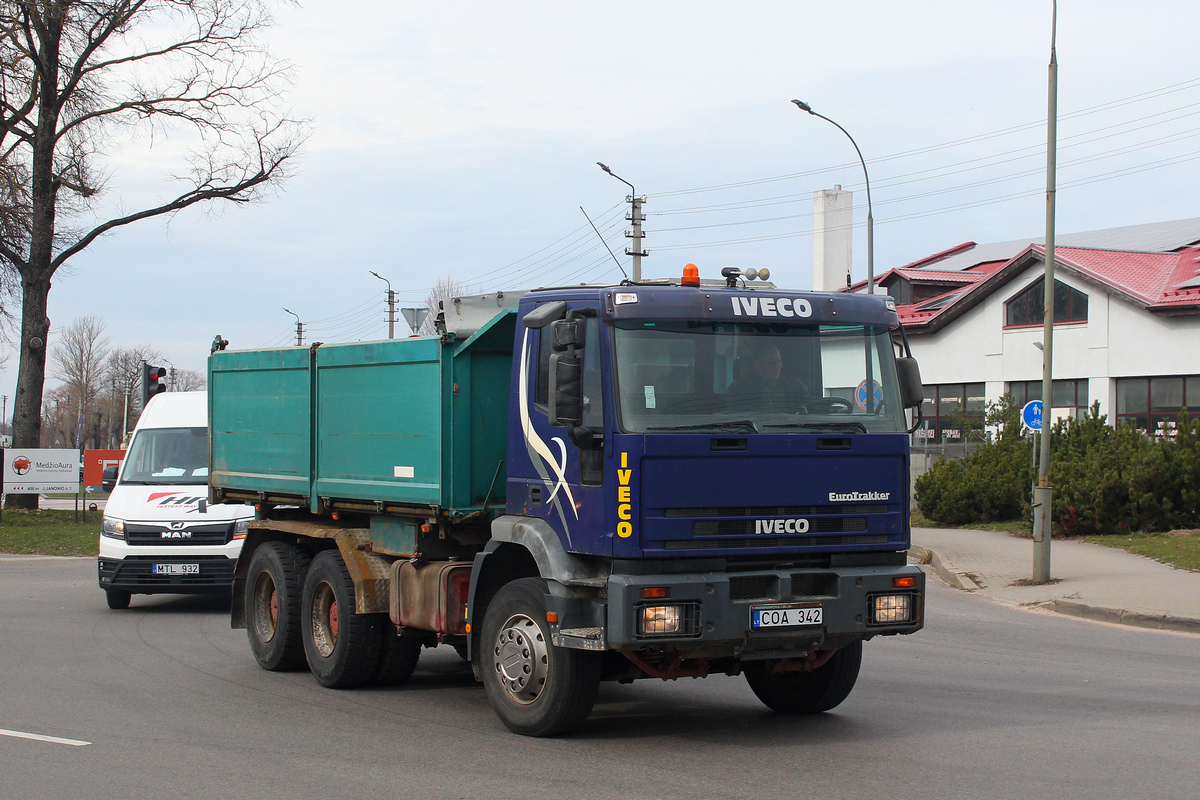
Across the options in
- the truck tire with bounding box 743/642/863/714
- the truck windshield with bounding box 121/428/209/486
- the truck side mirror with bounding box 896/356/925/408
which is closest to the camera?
the truck side mirror with bounding box 896/356/925/408

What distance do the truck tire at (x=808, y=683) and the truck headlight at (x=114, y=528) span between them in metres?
8.36

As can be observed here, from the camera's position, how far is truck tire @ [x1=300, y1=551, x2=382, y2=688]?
9156mm

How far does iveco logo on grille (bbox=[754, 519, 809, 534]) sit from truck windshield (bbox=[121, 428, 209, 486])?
374 inches

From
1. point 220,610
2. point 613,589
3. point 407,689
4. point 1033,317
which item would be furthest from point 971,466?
point 613,589

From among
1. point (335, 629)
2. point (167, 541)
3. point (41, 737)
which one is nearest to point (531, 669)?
point (335, 629)

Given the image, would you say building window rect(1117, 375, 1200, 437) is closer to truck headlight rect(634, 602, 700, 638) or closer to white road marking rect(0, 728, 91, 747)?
truck headlight rect(634, 602, 700, 638)

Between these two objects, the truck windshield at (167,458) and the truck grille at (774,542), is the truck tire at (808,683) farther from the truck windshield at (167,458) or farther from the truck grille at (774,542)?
the truck windshield at (167,458)

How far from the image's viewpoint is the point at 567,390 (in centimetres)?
689

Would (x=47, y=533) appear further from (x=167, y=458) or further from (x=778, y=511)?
(x=778, y=511)

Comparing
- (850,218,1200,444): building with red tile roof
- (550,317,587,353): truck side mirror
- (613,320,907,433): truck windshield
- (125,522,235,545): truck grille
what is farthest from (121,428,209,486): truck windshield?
(850,218,1200,444): building with red tile roof

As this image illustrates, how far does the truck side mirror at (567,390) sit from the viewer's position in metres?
6.88

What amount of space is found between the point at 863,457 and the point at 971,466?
2203 centimetres

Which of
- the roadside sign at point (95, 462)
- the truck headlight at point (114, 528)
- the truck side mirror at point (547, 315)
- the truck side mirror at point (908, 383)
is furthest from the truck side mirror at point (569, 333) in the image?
the roadside sign at point (95, 462)

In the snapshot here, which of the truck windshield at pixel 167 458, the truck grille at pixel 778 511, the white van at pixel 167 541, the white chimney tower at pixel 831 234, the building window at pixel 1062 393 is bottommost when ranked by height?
the white van at pixel 167 541
